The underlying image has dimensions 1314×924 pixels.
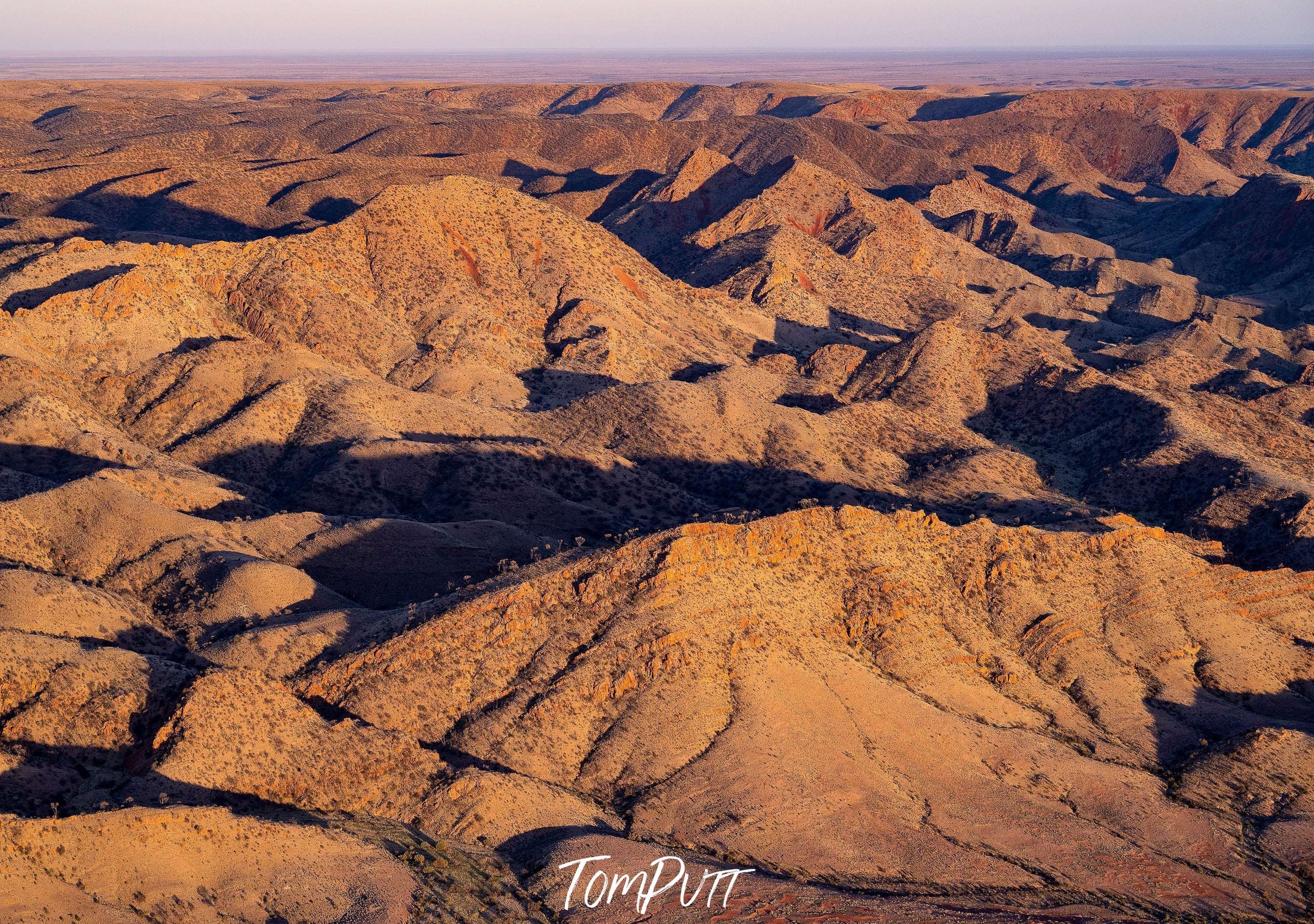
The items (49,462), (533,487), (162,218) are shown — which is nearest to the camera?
(49,462)

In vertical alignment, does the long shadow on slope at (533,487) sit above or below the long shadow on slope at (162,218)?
below

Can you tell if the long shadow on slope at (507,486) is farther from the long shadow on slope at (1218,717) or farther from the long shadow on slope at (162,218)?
the long shadow on slope at (162,218)

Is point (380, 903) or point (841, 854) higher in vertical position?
point (380, 903)

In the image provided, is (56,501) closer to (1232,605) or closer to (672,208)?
(1232,605)

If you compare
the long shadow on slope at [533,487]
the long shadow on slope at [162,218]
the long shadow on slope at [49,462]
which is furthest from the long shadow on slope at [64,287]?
the long shadow on slope at [162,218]

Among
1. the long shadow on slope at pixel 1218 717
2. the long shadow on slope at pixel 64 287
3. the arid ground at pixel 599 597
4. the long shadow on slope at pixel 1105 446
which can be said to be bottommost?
the long shadow on slope at pixel 1105 446

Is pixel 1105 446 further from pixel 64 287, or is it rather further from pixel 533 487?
pixel 64 287

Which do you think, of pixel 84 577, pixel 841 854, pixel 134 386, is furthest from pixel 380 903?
pixel 134 386

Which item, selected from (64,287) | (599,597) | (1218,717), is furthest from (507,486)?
(64,287)
